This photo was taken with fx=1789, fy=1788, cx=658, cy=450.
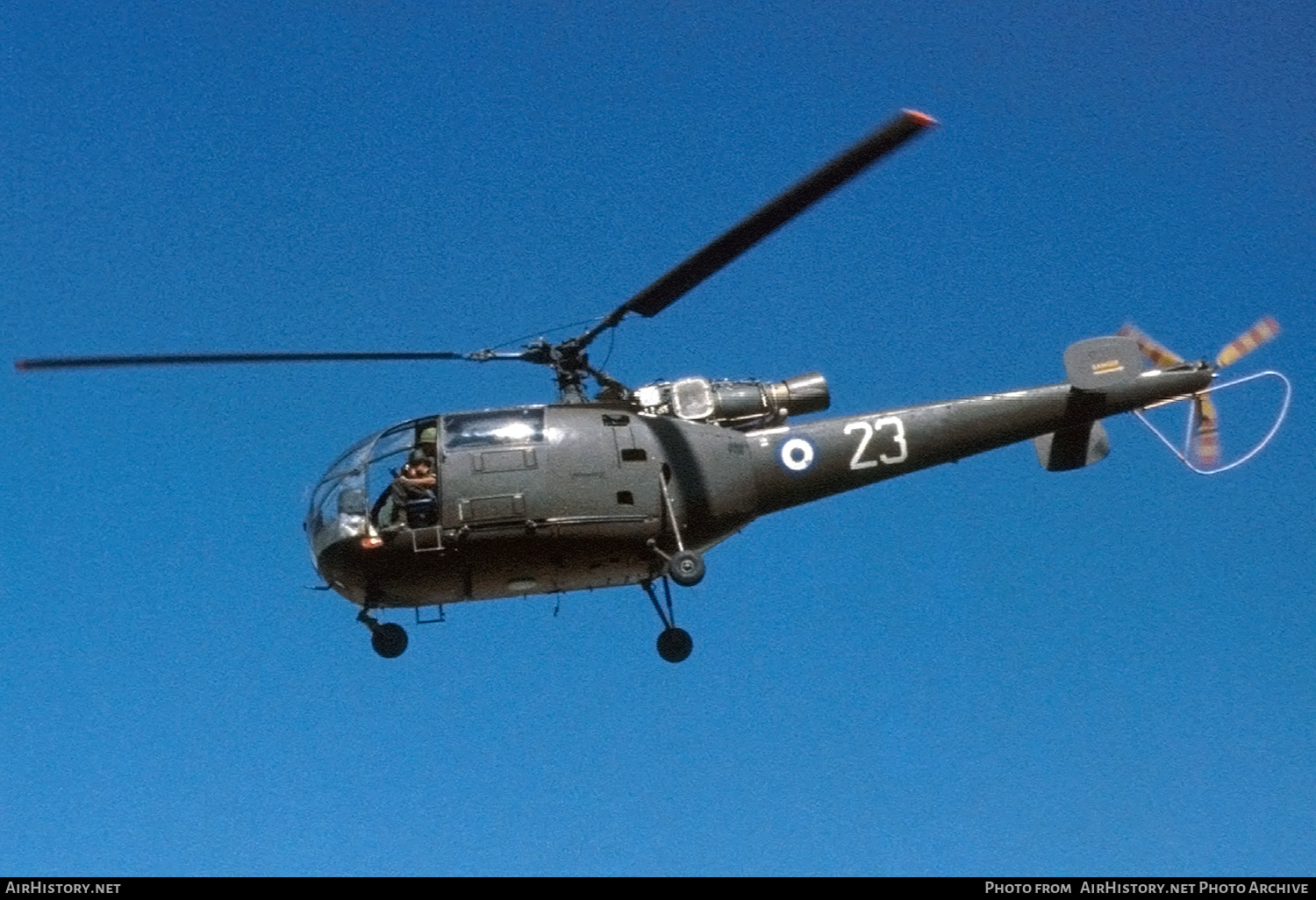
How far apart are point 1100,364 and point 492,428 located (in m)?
8.88

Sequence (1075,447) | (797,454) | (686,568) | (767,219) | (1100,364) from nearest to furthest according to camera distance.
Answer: (767,219), (686,568), (797,454), (1100,364), (1075,447)

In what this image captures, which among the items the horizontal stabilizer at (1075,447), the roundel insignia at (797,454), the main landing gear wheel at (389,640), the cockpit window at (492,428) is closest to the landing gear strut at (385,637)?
the main landing gear wheel at (389,640)

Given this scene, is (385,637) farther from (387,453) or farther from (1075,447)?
(1075,447)

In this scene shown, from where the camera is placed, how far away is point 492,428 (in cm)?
2323

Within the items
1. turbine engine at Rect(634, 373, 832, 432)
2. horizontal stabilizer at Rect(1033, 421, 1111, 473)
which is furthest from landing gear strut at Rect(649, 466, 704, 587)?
horizontal stabilizer at Rect(1033, 421, 1111, 473)

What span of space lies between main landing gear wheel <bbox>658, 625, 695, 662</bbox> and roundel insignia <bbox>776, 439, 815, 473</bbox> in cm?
277

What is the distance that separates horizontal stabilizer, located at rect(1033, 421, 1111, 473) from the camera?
2634cm

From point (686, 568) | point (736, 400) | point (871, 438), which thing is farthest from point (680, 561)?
point (871, 438)

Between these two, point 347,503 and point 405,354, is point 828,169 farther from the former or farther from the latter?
point 347,503

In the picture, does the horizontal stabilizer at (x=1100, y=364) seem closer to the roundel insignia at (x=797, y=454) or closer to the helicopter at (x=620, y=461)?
the helicopter at (x=620, y=461)

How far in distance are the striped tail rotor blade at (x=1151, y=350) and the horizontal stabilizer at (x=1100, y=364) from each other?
382 millimetres
